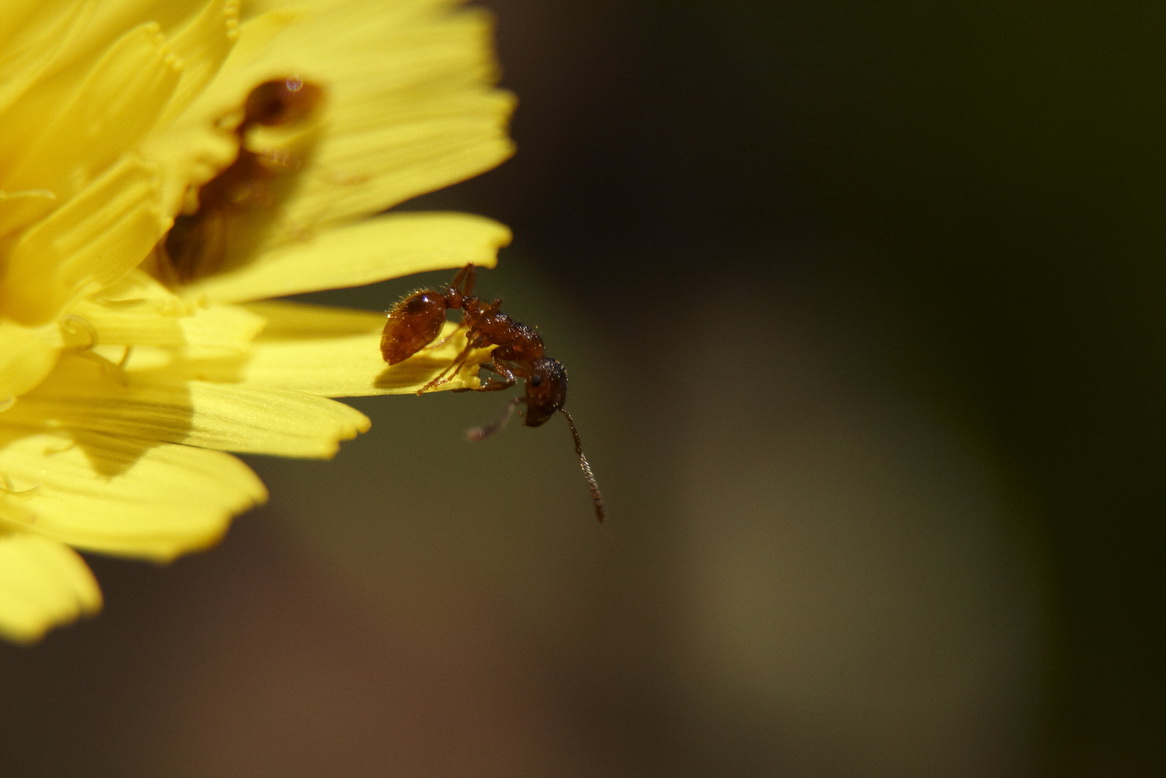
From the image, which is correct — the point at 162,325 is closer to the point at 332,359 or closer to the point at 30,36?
the point at 332,359

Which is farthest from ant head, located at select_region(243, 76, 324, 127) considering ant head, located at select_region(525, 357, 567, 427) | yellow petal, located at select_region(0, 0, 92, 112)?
ant head, located at select_region(525, 357, 567, 427)

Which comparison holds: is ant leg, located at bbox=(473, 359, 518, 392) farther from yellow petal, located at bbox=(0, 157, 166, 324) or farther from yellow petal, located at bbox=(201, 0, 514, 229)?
yellow petal, located at bbox=(0, 157, 166, 324)

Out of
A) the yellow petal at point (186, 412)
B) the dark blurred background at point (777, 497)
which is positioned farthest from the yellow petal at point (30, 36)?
the dark blurred background at point (777, 497)

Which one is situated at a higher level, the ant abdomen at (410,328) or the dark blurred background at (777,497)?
the ant abdomen at (410,328)

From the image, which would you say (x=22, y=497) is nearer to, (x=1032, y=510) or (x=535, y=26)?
(x=1032, y=510)

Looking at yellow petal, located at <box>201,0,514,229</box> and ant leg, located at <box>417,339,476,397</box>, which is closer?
ant leg, located at <box>417,339,476,397</box>

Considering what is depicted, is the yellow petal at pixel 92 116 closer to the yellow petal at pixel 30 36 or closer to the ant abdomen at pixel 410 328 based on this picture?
the yellow petal at pixel 30 36
